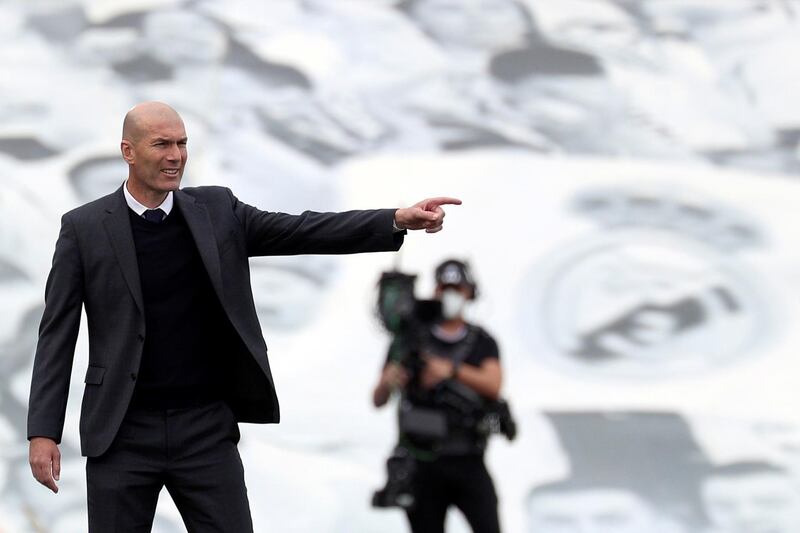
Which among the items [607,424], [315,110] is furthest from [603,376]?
[315,110]

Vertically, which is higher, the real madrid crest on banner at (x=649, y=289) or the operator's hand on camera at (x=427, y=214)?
the real madrid crest on banner at (x=649, y=289)

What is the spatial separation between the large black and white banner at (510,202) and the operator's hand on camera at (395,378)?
4.30 feet

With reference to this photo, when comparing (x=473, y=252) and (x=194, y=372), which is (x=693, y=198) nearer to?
(x=473, y=252)

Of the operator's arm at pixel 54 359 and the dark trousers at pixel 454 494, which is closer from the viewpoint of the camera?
the operator's arm at pixel 54 359

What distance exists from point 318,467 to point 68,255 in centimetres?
299

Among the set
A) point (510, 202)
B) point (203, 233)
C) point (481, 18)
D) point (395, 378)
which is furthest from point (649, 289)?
point (203, 233)

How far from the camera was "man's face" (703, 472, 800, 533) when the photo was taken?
549cm

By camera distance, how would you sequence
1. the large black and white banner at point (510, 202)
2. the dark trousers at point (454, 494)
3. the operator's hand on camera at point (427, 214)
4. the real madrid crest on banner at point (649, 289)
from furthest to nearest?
the real madrid crest on banner at point (649, 289)
the large black and white banner at point (510, 202)
the dark trousers at point (454, 494)
the operator's hand on camera at point (427, 214)

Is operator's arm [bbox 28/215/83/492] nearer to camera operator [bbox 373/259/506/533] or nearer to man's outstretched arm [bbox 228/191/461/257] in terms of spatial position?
man's outstretched arm [bbox 228/191/461/257]

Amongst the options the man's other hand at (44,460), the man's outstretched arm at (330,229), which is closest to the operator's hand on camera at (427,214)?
the man's outstretched arm at (330,229)

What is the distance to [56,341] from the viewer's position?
2650mm

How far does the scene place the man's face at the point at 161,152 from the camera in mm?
2625

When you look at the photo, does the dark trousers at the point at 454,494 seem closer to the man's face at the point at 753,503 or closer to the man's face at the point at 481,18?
the man's face at the point at 753,503

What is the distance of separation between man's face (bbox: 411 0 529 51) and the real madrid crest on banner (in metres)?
0.74
